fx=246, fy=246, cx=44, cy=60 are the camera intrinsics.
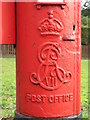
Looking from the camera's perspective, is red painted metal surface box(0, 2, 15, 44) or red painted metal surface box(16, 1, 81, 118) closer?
red painted metal surface box(16, 1, 81, 118)

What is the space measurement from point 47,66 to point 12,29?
0.53 metres

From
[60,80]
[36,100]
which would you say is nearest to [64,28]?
[60,80]

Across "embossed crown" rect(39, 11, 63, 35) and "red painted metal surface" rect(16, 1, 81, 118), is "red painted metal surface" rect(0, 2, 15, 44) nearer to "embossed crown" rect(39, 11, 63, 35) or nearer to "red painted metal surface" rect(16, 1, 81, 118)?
"red painted metal surface" rect(16, 1, 81, 118)

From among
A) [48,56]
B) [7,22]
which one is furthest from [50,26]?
[7,22]

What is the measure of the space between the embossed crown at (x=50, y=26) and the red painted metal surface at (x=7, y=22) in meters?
0.34

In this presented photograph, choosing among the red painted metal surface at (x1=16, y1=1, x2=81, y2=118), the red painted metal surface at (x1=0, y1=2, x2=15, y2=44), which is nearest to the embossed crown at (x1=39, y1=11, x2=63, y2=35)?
the red painted metal surface at (x1=16, y1=1, x2=81, y2=118)

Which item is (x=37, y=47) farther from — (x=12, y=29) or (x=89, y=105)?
(x=89, y=105)

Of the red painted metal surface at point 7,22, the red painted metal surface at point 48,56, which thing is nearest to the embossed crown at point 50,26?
the red painted metal surface at point 48,56

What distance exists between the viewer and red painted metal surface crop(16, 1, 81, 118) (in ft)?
7.51

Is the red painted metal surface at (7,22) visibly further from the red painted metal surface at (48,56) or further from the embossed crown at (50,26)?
the embossed crown at (50,26)

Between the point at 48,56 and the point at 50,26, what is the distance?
0.28 metres

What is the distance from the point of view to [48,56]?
2.30m

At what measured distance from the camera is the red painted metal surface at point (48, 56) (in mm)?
2289

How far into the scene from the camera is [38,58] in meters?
2.30
